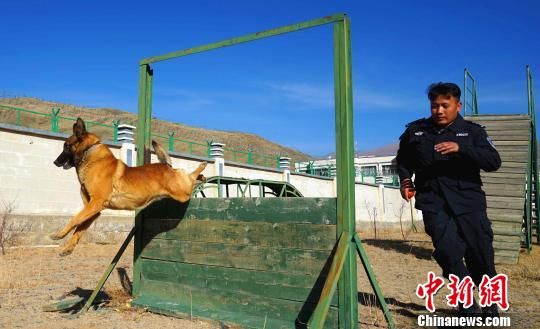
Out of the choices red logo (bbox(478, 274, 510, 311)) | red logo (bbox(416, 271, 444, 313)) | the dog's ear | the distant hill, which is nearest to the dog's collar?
the dog's ear

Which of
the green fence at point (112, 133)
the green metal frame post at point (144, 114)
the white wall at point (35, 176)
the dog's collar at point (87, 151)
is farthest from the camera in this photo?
the green fence at point (112, 133)

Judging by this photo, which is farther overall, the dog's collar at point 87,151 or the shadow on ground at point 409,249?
the shadow on ground at point 409,249

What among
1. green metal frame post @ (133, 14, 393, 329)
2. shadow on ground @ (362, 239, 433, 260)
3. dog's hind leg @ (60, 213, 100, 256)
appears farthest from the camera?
shadow on ground @ (362, 239, 433, 260)

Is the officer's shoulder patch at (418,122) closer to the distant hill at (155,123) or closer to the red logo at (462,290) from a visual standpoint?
the red logo at (462,290)

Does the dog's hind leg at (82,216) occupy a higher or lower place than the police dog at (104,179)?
lower

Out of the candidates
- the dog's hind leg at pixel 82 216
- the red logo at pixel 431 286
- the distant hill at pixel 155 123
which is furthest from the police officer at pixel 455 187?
the distant hill at pixel 155 123

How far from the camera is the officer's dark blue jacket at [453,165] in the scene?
128 inches

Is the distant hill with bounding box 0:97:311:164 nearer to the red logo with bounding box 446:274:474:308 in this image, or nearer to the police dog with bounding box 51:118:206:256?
the police dog with bounding box 51:118:206:256

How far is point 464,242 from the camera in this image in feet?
11.0

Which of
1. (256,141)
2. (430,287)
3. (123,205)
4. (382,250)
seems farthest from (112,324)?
(256,141)

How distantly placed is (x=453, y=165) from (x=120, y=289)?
14.8 ft

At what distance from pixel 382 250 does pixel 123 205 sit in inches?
309

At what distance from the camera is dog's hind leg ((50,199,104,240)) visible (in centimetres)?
382

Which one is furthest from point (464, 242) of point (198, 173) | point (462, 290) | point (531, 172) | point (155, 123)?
point (155, 123)
